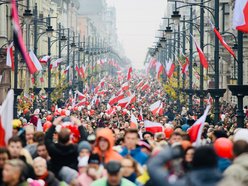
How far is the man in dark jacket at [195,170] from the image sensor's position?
7383 mm

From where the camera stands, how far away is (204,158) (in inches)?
297

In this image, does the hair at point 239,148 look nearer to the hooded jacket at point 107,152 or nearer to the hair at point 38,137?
the hooded jacket at point 107,152

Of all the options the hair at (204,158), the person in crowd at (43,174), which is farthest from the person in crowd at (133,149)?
the hair at (204,158)

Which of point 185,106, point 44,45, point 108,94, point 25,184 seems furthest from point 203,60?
point 44,45

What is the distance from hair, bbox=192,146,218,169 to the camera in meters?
7.51

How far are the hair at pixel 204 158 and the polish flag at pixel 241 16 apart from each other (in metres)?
11.3

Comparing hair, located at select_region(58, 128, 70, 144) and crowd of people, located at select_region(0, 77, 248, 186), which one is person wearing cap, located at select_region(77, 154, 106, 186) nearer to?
crowd of people, located at select_region(0, 77, 248, 186)

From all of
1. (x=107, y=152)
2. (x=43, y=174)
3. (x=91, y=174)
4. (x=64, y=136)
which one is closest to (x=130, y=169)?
(x=91, y=174)

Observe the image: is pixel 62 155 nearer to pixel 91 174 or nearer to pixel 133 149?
pixel 133 149

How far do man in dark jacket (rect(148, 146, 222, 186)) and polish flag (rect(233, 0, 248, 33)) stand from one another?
11.2 metres

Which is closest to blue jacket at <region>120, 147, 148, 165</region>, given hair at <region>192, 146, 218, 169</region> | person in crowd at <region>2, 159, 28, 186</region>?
person in crowd at <region>2, 159, 28, 186</region>

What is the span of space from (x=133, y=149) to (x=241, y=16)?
798cm

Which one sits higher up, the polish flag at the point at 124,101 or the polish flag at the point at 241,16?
the polish flag at the point at 241,16

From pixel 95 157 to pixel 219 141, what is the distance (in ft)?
5.40
